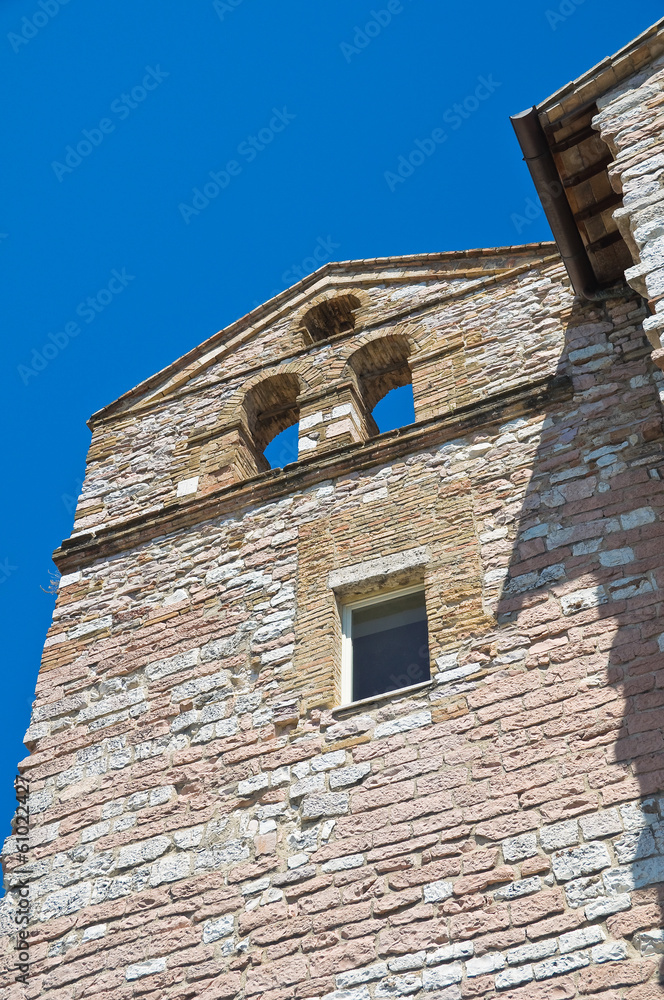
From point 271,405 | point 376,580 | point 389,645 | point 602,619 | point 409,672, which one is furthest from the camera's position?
point 271,405

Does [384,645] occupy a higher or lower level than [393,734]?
higher

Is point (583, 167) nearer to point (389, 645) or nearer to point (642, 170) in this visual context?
point (642, 170)

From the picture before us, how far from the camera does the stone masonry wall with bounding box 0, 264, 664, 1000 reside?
262 inches

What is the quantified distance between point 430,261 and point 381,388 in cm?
135

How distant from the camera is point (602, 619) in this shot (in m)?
7.57

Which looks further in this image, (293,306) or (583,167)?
(293,306)

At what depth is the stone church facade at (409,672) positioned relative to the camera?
674 cm

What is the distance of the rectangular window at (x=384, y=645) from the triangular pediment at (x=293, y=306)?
11.7 ft

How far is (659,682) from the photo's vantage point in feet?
23.1

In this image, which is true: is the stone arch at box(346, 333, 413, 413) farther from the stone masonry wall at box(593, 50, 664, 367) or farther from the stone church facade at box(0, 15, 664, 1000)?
the stone masonry wall at box(593, 50, 664, 367)

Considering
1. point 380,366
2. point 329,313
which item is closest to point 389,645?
point 380,366

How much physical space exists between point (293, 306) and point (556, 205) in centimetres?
379

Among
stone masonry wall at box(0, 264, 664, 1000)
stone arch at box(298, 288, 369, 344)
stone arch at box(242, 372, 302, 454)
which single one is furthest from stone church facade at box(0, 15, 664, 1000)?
stone arch at box(298, 288, 369, 344)

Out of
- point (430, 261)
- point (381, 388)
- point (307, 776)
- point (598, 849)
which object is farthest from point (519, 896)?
point (430, 261)
